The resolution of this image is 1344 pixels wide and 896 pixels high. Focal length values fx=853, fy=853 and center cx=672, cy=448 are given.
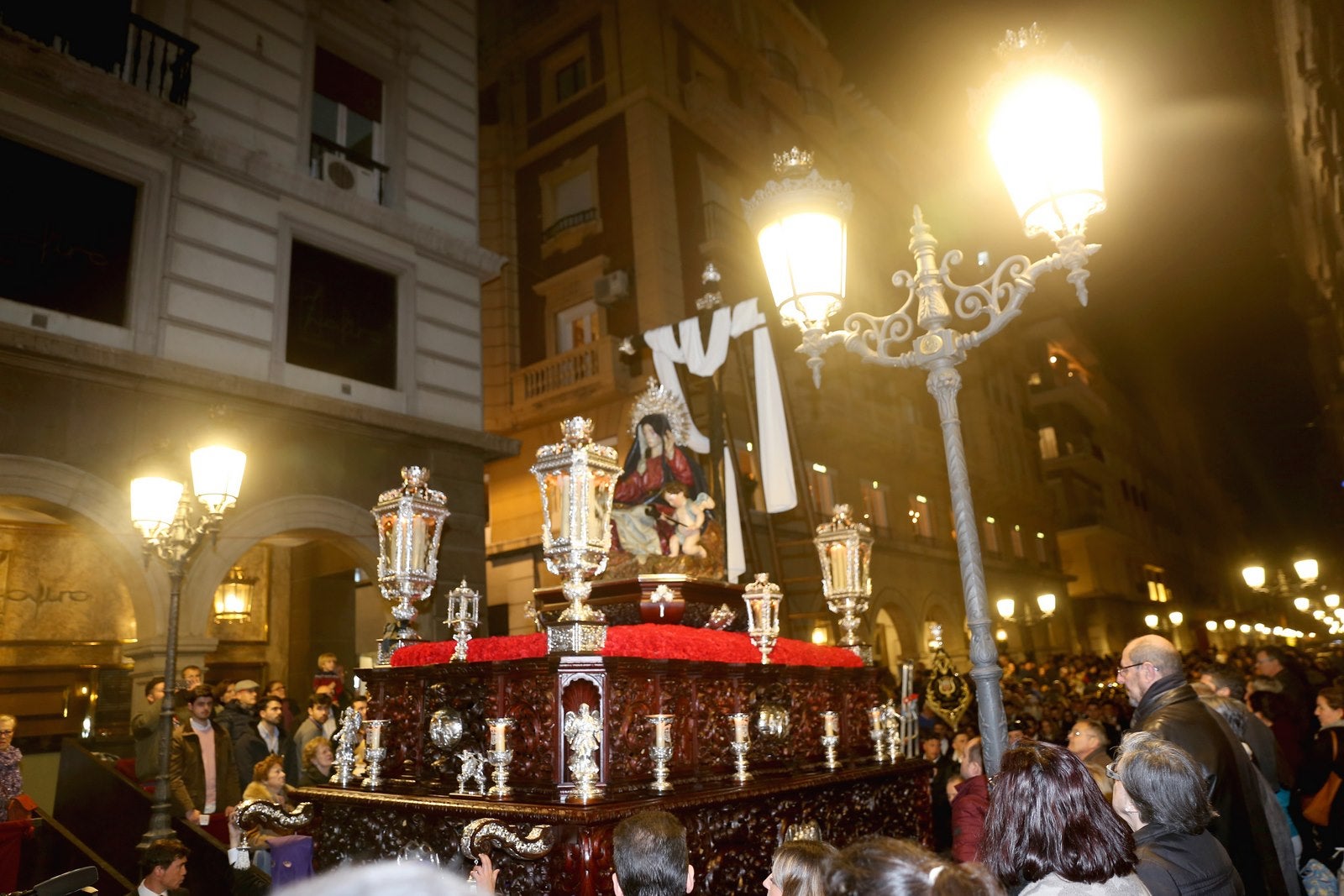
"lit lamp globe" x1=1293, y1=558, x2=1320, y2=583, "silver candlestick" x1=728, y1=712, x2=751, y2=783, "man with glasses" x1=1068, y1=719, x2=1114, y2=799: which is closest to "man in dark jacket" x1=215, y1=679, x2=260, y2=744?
"silver candlestick" x1=728, y1=712, x2=751, y2=783

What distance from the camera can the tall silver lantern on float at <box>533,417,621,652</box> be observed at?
5184mm

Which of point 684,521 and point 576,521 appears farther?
point 684,521

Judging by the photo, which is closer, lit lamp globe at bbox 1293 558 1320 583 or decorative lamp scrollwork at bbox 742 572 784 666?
decorative lamp scrollwork at bbox 742 572 784 666

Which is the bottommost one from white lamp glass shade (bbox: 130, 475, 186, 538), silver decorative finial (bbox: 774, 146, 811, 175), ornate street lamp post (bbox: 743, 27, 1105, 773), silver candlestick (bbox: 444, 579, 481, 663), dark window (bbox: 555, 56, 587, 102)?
silver candlestick (bbox: 444, 579, 481, 663)

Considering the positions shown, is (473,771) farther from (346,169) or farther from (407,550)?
(346,169)

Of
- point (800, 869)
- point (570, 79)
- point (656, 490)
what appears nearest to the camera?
point (800, 869)

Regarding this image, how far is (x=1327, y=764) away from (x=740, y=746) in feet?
16.3

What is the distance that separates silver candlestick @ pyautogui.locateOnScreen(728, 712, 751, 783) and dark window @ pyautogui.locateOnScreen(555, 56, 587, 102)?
19.4m

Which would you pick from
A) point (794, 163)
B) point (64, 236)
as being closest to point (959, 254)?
point (794, 163)

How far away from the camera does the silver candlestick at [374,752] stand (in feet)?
19.7

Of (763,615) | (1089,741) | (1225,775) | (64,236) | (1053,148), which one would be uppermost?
(64,236)

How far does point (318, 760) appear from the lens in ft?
25.9

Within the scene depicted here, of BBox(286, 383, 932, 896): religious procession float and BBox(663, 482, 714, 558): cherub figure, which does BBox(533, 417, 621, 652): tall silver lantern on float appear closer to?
BBox(286, 383, 932, 896): religious procession float

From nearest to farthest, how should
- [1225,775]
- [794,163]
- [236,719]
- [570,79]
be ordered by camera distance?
[1225,775] < [794,163] < [236,719] < [570,79]
